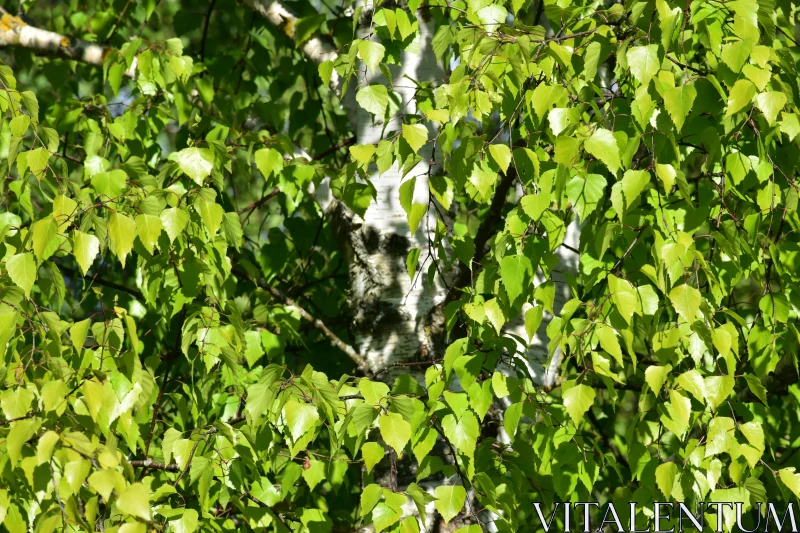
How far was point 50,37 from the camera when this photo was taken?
8.08 ft

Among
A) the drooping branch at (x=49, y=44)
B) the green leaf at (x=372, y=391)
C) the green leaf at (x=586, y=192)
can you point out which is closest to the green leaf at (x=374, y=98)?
the green leaf at (x=586, y=192)

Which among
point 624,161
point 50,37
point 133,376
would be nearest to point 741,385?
point 624,161

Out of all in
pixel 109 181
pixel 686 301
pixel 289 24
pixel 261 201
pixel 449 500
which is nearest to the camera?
pixel 686 301

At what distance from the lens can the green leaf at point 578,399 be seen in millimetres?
1291

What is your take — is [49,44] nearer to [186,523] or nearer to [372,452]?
[186,523]

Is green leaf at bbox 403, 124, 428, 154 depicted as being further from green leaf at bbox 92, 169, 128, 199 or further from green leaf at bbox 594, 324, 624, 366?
green leaf at bbox 92, 169, 128, 199

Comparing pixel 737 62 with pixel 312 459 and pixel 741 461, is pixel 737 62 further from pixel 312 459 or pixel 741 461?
pixel 312 459

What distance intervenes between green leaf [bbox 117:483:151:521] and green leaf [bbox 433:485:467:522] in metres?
0.48

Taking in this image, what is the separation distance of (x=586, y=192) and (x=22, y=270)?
0.94 metres

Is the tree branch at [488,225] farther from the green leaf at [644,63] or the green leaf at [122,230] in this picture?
the green leaf at [122,230]

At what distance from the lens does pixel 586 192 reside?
1.38 metres

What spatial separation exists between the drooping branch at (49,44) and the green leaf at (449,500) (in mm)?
1666

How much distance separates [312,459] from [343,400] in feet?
1.07

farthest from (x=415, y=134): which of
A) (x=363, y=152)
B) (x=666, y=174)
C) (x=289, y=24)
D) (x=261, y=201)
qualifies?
(x=289, y=24)
